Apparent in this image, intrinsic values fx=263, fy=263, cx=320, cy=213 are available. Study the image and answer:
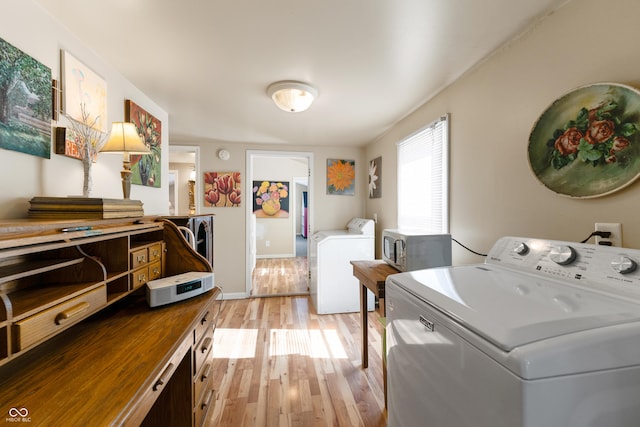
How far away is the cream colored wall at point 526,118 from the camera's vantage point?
1.00 meters

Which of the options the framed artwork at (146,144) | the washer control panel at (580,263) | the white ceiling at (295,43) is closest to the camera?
the washer control panel at (580,263)

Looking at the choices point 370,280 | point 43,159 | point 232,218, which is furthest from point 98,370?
point 232,218

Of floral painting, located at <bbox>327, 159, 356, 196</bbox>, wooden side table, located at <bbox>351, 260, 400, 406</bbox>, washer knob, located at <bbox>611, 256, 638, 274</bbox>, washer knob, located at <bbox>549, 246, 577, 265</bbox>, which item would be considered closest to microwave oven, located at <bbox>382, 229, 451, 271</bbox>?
wooden side table, located at <bbox>351, 260, 400, 406</bbox>

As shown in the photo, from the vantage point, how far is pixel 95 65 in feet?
5.03

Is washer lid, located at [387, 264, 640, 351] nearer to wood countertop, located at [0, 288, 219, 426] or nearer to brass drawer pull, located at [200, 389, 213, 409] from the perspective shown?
wood countertop, located at [0, 288, 219, 426]

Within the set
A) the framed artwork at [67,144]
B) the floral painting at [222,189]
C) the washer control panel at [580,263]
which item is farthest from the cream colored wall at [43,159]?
the washer control panel at [580,263]

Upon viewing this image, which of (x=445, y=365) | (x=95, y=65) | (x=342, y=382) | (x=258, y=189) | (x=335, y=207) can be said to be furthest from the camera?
(x=258, y=189)

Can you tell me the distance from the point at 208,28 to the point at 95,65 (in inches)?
30.2

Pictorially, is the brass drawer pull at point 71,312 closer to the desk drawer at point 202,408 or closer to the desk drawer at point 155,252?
the desk drawer at point 155,252

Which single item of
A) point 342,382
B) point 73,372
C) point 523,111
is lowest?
point 342,382

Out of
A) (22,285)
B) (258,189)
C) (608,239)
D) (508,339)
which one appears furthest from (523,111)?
(258,189)

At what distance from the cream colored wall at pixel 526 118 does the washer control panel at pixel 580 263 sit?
0.24m

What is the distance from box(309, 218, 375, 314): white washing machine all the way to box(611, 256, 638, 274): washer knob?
2409 millimetres

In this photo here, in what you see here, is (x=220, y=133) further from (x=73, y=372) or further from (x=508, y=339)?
(x=508, y=339)
